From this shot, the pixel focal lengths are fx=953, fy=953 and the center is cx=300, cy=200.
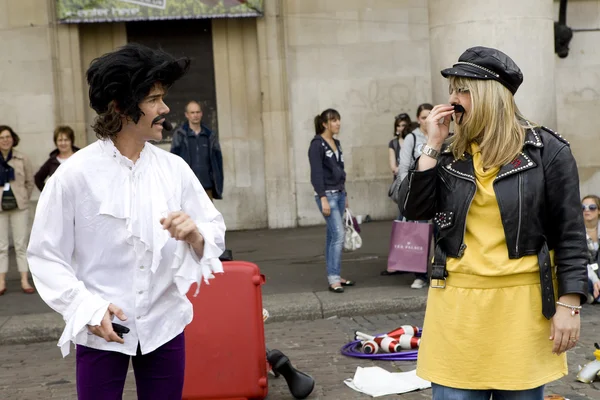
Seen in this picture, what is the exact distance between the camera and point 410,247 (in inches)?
351

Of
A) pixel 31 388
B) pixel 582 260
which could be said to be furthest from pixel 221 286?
pixel 582 260

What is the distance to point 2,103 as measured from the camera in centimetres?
1333

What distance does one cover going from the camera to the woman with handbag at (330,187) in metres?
8.96

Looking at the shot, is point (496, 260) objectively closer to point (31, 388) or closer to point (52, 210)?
point (52, 210)

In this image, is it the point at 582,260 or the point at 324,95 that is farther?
the point at 324,95

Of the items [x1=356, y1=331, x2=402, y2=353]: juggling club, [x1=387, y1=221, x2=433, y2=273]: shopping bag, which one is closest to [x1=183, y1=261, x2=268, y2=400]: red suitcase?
[x1=356, y1=331, x2=402, y2=353]: juggling club

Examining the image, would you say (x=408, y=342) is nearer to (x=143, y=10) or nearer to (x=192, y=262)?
(x=192, y=262)

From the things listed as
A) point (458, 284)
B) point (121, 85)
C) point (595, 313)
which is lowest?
point (595, 313)

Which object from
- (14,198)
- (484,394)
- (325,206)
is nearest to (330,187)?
(325,206)

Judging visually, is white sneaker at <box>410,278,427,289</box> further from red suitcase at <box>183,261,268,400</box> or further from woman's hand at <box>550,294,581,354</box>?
woman's hand at <box>550,294,581,354</box>

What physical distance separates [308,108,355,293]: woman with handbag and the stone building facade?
15.4ft

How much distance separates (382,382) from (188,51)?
8.91 m

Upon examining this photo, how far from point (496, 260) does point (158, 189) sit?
3.95 feet

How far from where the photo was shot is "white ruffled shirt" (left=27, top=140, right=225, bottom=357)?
3195 mm
